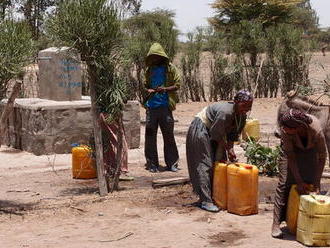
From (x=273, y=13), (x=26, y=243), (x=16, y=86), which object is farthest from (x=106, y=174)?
(x=273, y=13)

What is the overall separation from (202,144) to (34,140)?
4931 millimetres

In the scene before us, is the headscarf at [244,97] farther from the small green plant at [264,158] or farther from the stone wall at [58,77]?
the stone wall at [58,77]

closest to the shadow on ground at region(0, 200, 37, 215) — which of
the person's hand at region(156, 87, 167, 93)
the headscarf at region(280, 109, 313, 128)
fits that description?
the person's hand at region(156, 87, 167, 93)

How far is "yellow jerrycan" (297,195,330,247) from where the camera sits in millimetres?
5195

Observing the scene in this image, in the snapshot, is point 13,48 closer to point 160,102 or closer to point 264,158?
point 160,102

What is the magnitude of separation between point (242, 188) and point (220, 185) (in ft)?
0.96

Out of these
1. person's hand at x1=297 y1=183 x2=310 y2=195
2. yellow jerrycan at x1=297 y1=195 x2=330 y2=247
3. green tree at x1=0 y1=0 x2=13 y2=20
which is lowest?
yellow jerrycan at x1=297 y1=195 x2=330 y2=247

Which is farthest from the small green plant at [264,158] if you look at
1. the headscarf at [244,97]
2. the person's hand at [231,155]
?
the headscarf at [244,97]

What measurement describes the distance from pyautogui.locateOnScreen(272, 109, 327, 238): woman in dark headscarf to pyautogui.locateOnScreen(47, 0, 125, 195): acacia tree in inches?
94.7

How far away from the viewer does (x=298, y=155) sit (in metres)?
5.61

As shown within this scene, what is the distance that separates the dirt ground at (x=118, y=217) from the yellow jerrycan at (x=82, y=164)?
15 centimetres

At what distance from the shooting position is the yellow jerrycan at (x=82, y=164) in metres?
8.59

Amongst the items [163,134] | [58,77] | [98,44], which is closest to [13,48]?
[98,44]

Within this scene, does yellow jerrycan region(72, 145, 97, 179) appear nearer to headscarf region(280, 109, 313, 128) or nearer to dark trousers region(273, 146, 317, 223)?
dark trousers region(273, 146, 317, 223)
